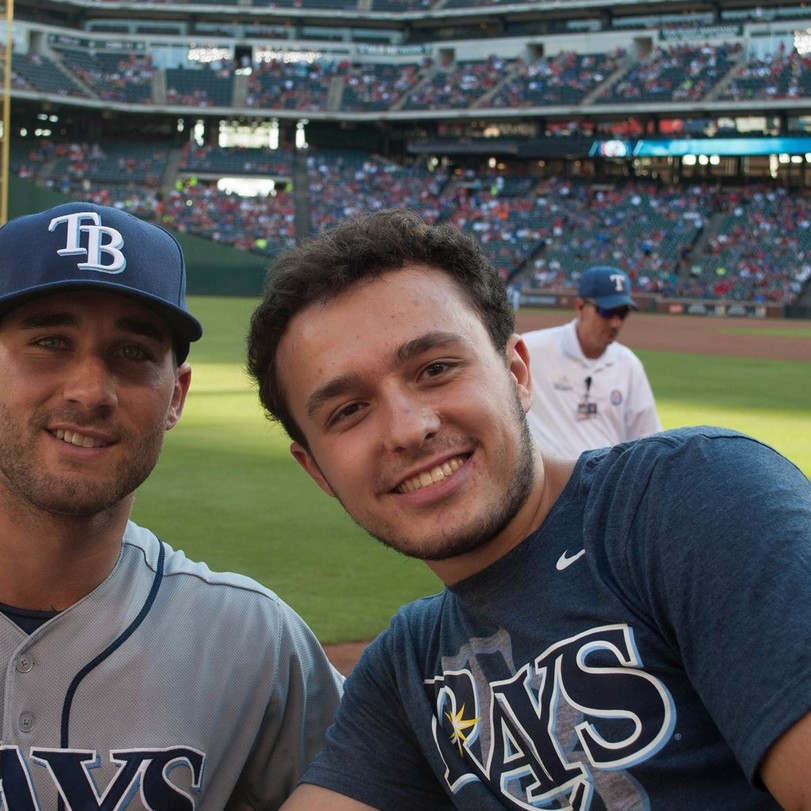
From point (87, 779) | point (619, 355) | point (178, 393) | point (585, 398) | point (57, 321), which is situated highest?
point (57, 321)

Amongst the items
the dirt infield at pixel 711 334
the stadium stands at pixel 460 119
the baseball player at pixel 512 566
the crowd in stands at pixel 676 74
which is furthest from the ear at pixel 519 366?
the crowd in stands at pixel 676 74

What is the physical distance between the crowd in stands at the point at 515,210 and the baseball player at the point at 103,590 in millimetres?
38008

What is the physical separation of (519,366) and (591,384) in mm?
4687

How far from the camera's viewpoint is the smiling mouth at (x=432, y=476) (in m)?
1.86

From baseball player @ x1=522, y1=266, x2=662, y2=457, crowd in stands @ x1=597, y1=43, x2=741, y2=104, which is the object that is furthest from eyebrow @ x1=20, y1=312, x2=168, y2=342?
crowd in stands @ x1=597, y1=43, x2=741, y2=104

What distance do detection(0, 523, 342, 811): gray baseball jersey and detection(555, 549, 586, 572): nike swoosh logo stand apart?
29.5 inches

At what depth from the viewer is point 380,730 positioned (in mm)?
2061

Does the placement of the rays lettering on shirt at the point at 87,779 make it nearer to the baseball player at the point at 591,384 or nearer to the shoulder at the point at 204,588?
the shoulder at the point at 204,588

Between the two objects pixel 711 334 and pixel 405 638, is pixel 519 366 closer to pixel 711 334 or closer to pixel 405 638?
pixel 405 638

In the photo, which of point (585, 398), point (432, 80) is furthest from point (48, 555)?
point (432, 80)

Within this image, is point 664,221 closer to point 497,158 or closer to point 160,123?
point 497,158

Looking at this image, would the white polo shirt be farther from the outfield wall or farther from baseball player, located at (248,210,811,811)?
the outfield wall

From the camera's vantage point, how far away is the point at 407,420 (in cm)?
186

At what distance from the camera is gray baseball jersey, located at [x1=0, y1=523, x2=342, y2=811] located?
80.1 inches
